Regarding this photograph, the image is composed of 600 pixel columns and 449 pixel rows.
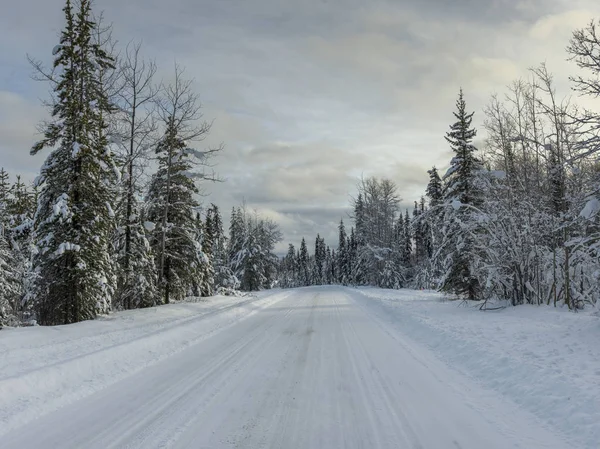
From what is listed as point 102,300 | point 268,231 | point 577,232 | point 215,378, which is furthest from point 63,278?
point 268,231

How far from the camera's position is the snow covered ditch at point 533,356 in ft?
15.3

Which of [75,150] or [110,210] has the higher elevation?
[75,150]

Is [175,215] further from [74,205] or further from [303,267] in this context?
[303,267]

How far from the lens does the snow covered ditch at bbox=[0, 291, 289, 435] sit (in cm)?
524

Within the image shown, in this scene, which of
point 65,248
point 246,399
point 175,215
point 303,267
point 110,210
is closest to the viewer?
point 246,399

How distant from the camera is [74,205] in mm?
13062

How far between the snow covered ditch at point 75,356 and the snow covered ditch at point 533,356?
6.04 metres

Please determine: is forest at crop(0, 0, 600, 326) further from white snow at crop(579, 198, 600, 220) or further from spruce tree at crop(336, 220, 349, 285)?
spruce tree at crop(336, 220, 349, 285)

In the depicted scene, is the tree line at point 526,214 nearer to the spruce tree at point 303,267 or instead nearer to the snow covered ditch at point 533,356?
the snow covered ditch at point 533,356

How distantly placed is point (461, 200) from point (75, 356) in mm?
18010

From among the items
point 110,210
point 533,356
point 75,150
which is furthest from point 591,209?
point 75,150

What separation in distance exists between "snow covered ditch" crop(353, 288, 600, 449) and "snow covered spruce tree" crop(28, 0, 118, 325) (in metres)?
10.4

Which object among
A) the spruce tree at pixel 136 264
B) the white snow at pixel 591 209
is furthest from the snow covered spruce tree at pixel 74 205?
the white snow at pixel 591 209

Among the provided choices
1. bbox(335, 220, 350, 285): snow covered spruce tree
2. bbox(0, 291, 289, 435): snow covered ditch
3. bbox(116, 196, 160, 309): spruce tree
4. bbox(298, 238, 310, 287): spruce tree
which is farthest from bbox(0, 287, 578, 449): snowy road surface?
bbox(298, 238, 310, 287): spruce tree
